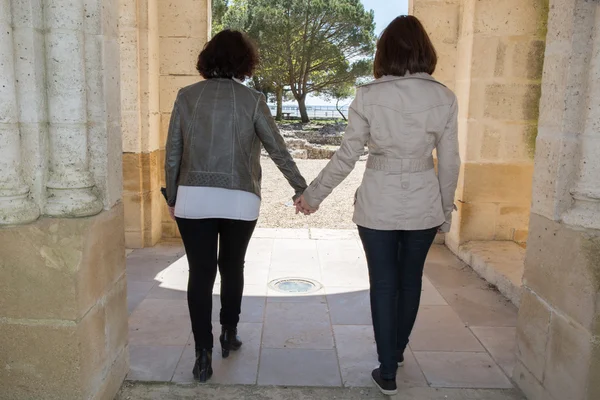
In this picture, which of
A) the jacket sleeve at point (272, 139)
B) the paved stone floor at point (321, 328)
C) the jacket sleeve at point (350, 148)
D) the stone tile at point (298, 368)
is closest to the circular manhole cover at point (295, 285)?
the paved stone floor at point (321, 328)

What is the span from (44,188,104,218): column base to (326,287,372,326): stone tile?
71.4 inches

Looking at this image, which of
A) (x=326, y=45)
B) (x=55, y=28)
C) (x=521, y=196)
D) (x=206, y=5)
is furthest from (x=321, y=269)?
(x=326, y=45)

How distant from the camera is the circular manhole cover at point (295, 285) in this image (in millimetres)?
4188

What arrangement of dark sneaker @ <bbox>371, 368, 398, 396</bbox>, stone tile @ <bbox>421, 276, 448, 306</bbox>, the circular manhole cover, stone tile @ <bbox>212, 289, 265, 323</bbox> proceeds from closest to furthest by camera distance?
dark sneaker @ <bbox>371, 368, 398, 396</bbox>
stone tile @ <bbox>212, 289, 265, 323</bbox>
stone tile @ <bbox>421, 276, 448, 306</bbox>
the circular manhole cover

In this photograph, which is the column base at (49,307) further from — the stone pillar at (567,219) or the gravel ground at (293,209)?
the gravel ground at (293,209)

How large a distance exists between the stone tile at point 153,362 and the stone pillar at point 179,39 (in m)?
2.74

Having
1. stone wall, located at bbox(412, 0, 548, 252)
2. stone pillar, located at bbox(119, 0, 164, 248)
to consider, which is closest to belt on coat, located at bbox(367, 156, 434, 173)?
stone wall, located at bbox(412, 0, 548, 252)

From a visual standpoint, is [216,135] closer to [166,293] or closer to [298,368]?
[298,368]

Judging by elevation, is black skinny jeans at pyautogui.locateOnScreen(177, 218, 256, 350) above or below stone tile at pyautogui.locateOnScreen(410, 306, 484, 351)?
above

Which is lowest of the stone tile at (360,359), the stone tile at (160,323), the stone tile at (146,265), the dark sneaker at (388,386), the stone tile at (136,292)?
the stone tile at (146,265)

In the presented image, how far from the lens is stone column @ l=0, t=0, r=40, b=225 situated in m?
2.11

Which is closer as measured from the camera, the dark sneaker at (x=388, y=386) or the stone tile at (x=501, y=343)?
the dark sneaker at (x=388, y=386)

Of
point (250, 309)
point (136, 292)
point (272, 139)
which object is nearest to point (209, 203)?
point (272, 139)

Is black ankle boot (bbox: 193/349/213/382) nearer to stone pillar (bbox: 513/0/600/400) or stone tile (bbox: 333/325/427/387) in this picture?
stone tile (bbox: 333/325/427/387)
